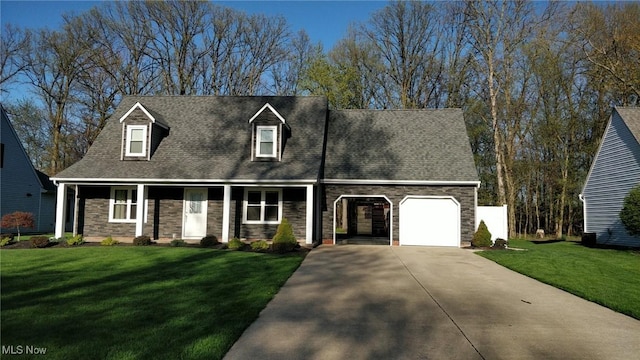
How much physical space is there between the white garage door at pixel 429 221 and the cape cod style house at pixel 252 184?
0.04m

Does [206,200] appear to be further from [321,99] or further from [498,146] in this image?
[498,146]

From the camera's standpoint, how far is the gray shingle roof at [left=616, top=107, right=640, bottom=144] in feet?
63.3

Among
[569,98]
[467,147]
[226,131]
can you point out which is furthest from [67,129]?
[569,98]

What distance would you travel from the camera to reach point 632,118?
20125 mm

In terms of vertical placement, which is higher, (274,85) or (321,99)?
(274,85)

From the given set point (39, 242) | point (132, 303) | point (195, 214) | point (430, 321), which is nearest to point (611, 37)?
point (195, 214)

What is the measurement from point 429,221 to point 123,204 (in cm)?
1319

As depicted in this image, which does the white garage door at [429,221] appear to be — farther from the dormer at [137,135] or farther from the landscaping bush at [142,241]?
the dormer at [137,135]

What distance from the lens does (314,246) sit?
1662 centimetres

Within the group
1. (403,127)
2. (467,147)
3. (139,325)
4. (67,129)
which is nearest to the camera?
(139,325)

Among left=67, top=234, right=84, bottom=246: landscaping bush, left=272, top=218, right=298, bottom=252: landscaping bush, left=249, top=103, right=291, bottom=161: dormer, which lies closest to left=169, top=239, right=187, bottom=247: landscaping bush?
left=67, top=234, right=84, bottom=246: landscaping bush

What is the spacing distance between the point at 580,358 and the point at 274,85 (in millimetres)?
33773

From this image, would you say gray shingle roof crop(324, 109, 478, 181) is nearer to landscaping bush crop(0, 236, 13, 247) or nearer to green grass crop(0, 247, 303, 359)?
green grass crop(0, 247, 303, 359)

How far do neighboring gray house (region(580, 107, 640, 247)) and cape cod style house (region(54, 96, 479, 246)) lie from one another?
7766mm
